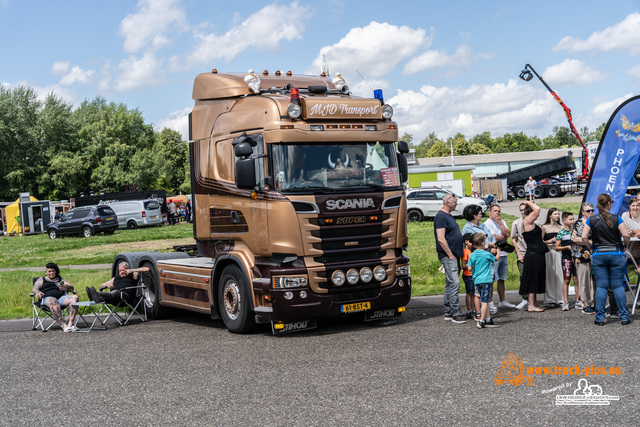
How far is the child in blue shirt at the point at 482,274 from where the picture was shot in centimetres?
1004

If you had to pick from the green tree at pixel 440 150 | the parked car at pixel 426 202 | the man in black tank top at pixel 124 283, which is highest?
the green tree at pixel 440 150

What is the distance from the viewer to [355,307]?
33.3ft

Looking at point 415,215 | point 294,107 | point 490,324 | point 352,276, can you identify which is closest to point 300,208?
point 352,276

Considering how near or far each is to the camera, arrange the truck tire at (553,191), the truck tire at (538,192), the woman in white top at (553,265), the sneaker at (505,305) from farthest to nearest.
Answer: the truck tire at (538,192), the truck tire at (553,191), the sneaker at (505,305), the woman in white top at (553,265)

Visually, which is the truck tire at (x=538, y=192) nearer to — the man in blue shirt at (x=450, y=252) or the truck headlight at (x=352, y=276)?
the man in blue shirt at (x=450, y=252)

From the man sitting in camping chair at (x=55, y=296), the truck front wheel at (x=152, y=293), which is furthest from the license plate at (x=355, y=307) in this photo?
the man sitting in camping chair at (x=55, y=296)

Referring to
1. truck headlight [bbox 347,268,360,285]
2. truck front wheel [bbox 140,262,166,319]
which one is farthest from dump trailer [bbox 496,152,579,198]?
truck headlight [bbox 347,268,360,285]

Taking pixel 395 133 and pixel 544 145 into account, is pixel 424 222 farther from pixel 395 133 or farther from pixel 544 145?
pixel 544 145

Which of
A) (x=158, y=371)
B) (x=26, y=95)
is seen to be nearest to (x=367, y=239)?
(x=158, y=371)

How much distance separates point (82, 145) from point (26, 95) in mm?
8611

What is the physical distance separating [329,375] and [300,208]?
9.33ft

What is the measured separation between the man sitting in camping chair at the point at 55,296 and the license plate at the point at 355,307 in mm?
4720

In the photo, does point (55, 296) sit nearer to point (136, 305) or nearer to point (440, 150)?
point (136, 305)

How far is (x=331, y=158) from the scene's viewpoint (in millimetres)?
10109
